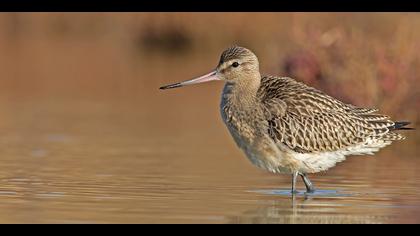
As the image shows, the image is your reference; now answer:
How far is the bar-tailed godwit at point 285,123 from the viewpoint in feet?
40.2

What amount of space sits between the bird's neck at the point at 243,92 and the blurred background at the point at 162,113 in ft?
2.79

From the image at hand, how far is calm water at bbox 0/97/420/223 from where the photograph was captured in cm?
1059

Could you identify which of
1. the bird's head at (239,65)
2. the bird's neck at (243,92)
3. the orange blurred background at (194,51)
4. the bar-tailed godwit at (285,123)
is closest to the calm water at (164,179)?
the bar-tailed godwit at (285,123)

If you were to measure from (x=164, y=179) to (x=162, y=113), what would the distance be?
312 inches

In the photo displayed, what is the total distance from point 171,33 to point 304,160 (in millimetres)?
26029

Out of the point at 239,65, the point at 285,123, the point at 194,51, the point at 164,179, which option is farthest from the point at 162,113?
the point at 194,51

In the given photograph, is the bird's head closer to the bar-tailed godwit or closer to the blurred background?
the bar-tailed godwit

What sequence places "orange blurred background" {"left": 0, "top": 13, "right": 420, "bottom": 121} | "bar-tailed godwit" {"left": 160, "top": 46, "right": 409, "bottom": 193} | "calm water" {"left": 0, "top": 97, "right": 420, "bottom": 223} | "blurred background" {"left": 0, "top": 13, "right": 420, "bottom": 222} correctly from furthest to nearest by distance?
"orange blurred background" {"left": 0, "top": 13, "right": 420, "bottom": 121}, "bar-tailed godwit" {"left": 160, "top": 46, "right": 409, "bottom": 193}, "blurred background" {"left": 0, "top": 13, "right": 420, "bottom": 222}, "calm water" {"left": 0, "top": 97, "right": 420, "bottom": 223}

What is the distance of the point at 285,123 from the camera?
40.3 feet

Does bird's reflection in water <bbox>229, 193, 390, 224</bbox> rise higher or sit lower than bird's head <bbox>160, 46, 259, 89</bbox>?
lower

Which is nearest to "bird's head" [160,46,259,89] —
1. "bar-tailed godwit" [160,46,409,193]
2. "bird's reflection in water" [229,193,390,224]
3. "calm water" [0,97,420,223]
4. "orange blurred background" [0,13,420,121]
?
"bar-tailed godwit" [160,46,409,193]

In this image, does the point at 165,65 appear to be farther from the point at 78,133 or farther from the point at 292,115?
the point at 292,115

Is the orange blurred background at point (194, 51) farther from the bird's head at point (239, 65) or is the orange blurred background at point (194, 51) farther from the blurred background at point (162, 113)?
the bird's head at point (239, 65)

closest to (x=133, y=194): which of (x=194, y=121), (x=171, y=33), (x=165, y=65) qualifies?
(x=194, y=121)
